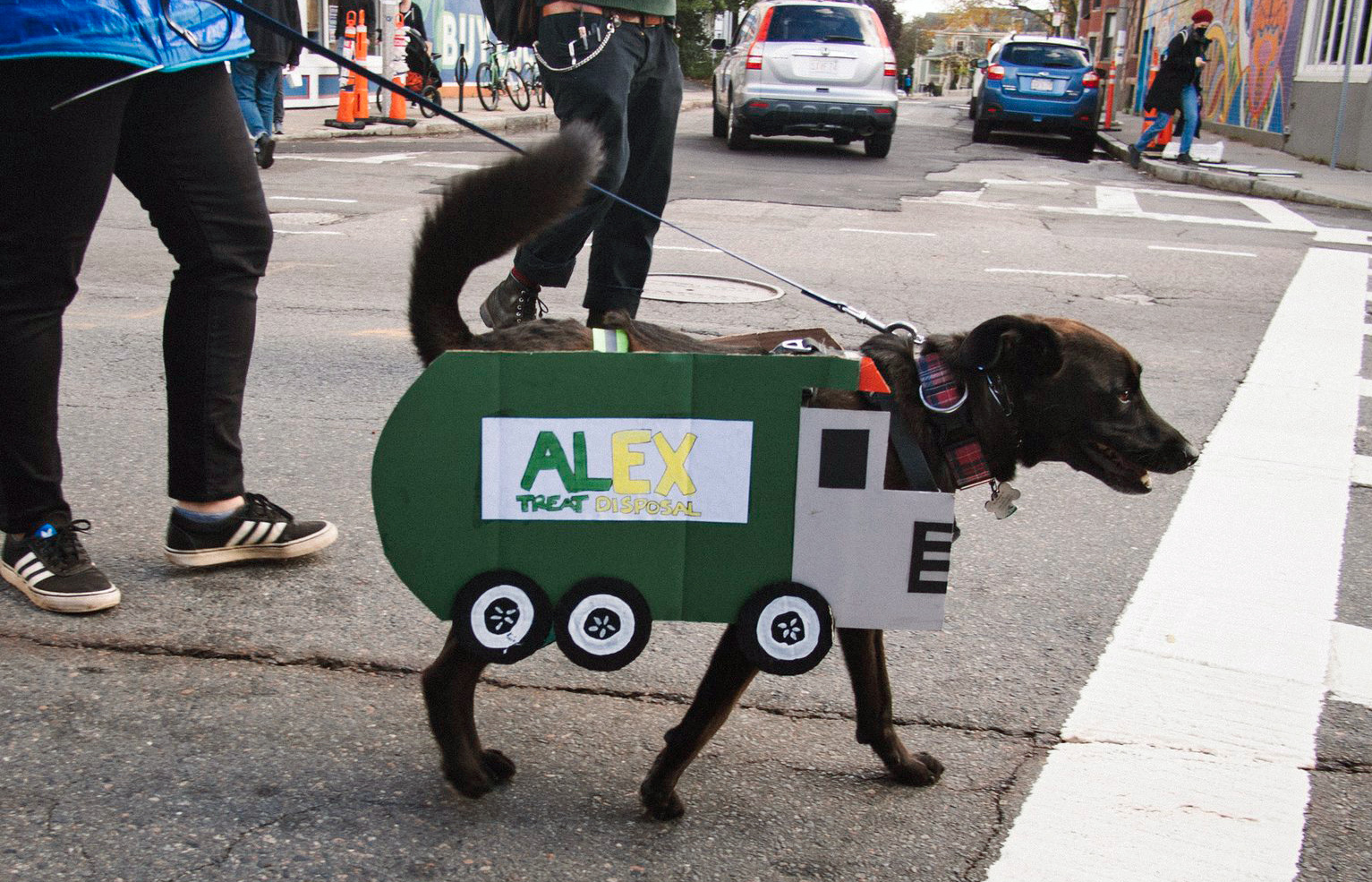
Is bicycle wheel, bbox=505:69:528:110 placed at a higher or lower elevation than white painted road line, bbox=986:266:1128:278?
higher

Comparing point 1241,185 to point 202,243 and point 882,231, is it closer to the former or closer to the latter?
point 882,231

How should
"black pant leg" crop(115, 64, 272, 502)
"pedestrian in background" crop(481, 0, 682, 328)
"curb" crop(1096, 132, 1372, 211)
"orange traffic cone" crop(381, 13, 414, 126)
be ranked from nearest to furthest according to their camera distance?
"black pant leg" crop(115, 64, 272, 502), "pedestrian in background" crop(481, 0, 682, 328), "curb" crop(1096, 132, 1372, 211), "orange traffic cone" crop(381, 13, 414, 126)

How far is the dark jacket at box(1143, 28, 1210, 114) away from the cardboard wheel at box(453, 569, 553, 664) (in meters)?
17.5

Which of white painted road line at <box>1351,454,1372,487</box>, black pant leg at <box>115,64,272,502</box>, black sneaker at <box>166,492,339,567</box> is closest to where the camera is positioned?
black pant leg at <box>115,64,272,502</box>

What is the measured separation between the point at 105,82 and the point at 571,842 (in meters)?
1.86

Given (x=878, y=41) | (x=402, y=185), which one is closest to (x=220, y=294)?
(x=402, y=185)

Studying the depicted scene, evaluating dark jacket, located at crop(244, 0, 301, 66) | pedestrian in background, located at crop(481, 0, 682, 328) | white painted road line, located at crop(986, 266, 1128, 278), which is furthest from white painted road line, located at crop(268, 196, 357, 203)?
pedestrian in background, located at crop(481, 0, 682, 328)

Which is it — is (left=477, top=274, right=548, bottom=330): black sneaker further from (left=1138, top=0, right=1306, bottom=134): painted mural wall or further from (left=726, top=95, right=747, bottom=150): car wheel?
(left=1138, top=0, right=1306, bottom=134): painted mural wall

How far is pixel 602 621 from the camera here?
207cm

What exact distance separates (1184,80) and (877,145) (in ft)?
14.4

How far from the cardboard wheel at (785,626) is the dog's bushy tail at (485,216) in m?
0.74

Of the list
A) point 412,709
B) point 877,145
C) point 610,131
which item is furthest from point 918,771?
point 877,145

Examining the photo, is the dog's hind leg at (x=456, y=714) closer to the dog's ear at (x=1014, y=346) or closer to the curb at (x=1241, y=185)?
the dog's ear at (x=1014, y=346)

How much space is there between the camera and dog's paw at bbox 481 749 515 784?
2.36 metres
